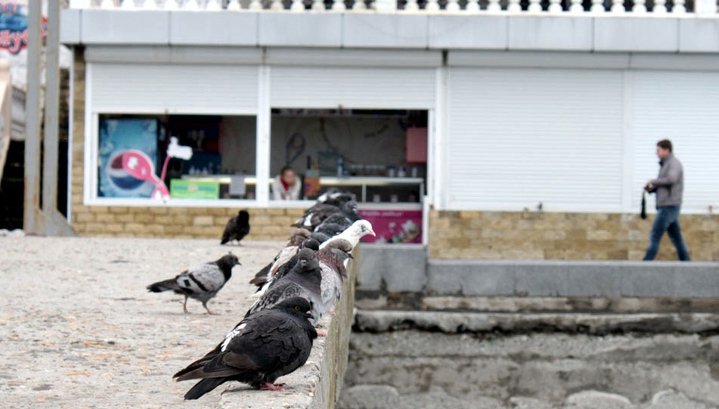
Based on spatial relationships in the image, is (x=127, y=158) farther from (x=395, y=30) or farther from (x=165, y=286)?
(x=165, y=286)

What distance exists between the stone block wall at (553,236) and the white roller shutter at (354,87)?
1.73 m

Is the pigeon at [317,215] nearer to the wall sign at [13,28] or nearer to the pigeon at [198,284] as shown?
the pigeon at [198,284]

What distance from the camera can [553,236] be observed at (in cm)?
1992

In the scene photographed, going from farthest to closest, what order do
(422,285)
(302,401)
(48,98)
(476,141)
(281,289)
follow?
(476,141) < (48,98) < (422,285) < (281,289) < (302,401)

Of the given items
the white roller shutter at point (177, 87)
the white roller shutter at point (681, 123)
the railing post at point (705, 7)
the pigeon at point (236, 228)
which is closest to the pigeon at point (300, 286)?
the pigeon at point (236, 228)

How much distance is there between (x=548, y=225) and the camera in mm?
19984

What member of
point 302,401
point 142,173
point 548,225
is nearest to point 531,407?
point 548,225

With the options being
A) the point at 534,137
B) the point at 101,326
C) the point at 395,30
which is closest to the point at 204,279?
the point at 101,326

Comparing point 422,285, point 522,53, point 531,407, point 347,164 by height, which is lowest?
point 531,407

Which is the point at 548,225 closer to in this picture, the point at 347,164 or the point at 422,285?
the point at 347,164

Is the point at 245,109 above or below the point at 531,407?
above

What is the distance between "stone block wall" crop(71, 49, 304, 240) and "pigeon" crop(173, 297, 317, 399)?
46.8 feet

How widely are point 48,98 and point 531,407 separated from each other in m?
8.01

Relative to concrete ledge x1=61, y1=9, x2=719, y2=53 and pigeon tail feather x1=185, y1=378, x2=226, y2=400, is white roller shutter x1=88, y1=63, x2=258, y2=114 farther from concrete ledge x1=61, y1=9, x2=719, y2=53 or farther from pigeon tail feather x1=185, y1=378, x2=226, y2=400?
pigeon tail feather x1=185, y1=378, x2=226, y2=400
